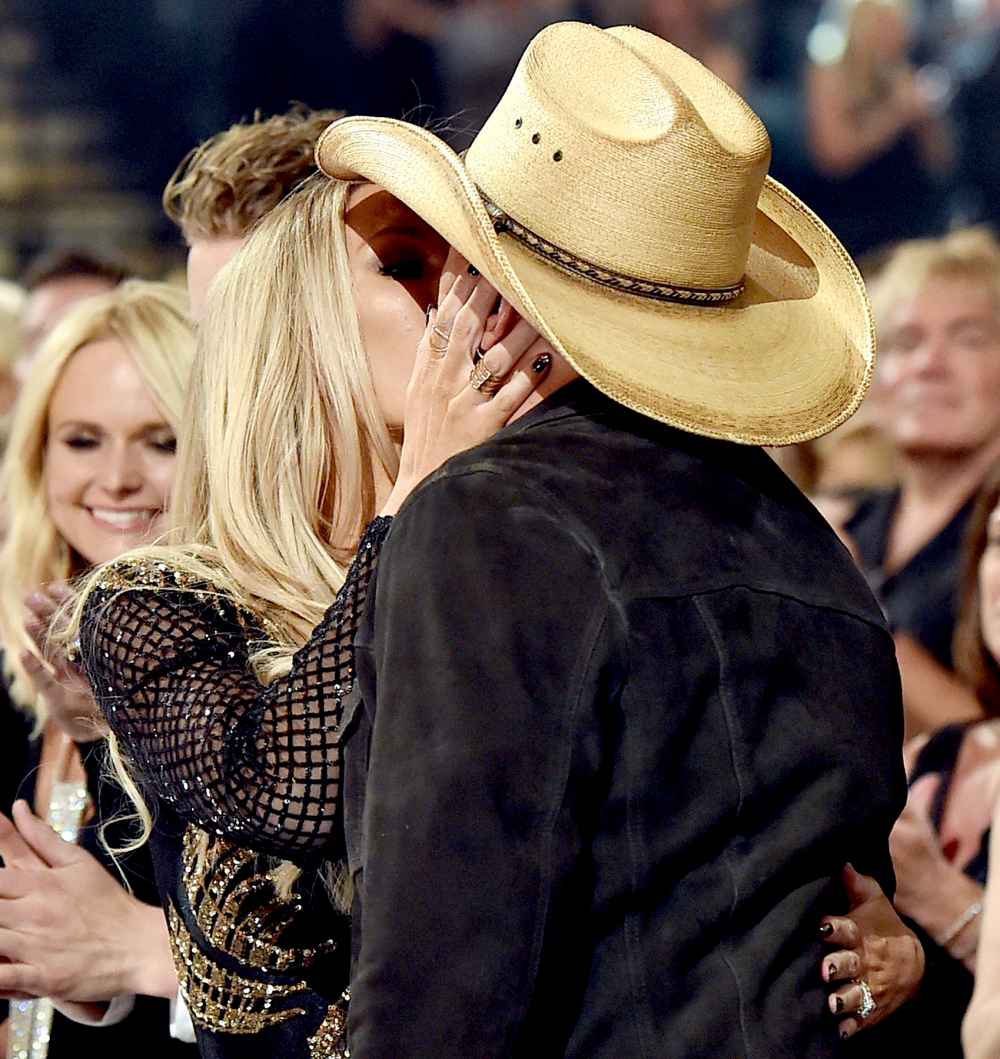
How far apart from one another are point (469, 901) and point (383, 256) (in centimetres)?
77

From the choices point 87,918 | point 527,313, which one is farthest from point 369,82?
point 527,313

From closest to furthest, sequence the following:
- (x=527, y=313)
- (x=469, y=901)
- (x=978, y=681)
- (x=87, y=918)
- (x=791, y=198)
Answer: (x=469, y=901)
(x=527, y=313)
(x=791, y=198)
(x=87, y=918)
(x=978, y=681)

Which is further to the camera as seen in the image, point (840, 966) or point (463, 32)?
point (463, 32)

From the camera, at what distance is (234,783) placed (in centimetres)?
138

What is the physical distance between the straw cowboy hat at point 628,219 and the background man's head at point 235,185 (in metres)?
0.85

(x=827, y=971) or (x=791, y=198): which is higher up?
(x=791, y=198)

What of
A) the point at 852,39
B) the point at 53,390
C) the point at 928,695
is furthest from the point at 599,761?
the point at 852,39

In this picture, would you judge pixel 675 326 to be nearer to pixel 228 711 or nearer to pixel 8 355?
pixel 228 711

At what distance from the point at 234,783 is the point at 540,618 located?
344 millimetres

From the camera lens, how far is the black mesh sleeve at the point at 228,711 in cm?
137

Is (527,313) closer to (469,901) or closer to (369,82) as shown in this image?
(469,901)

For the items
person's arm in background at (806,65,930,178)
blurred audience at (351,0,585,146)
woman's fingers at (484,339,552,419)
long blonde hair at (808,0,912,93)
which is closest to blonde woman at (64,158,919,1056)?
woman's fingers at (484,339,552,419)

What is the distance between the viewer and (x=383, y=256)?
170 centimetres

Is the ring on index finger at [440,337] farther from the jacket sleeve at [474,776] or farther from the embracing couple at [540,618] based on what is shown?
the jacket sleeve at [474,776]
